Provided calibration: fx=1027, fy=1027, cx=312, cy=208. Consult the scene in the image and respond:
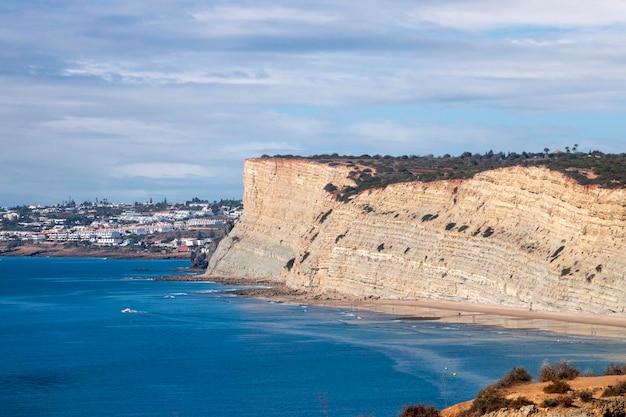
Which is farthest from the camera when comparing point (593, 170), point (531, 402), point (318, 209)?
point (318, 209)

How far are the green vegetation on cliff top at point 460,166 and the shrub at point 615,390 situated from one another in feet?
130

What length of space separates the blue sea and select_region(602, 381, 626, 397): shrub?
1369 centimetres

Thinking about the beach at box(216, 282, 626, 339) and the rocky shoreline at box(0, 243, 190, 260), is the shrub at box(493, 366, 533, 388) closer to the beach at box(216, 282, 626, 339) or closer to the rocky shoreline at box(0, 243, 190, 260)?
the beach at box(216, 282, 626, 339)

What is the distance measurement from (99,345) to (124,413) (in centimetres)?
2014

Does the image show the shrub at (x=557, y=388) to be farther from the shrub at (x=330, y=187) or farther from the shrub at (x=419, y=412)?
the shrub at (x=330, y=187)

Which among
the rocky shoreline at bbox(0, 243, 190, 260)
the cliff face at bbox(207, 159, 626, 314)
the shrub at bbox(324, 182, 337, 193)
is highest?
the shrub at bbox(324, 182, 337, 193)

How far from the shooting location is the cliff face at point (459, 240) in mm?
55562

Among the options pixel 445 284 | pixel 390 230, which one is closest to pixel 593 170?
pixel 445 284

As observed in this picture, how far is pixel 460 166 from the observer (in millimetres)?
99750

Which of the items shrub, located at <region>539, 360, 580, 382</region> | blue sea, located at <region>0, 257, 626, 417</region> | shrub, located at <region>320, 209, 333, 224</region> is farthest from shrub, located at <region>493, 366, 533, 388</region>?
shrub, located at <region>320, 209, 333, 224</region>

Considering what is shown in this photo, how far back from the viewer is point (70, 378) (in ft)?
137

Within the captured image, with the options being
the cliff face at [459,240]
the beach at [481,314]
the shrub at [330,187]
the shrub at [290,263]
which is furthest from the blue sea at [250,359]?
the shrub at [330,187]

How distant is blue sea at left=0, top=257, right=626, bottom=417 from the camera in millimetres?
35469

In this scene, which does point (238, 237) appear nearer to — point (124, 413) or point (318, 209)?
point (318, 209)
